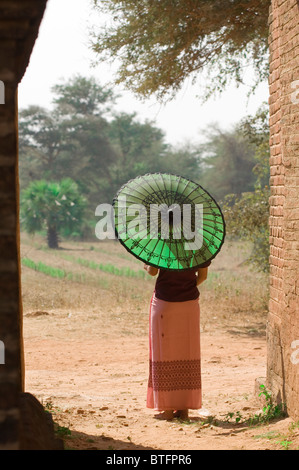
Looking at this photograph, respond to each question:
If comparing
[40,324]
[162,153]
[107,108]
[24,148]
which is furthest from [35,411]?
[162,153]

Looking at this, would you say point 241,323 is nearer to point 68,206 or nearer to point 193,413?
point 193,413

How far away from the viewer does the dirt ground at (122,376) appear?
185 inches

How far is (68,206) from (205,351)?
1739 centimetres

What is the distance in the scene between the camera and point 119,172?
140 feet

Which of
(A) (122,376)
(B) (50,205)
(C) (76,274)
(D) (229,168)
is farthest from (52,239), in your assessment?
(A) (122,376)

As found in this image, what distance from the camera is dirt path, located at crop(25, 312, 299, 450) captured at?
4.63 metres

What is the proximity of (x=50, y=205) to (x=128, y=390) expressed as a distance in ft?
61.8

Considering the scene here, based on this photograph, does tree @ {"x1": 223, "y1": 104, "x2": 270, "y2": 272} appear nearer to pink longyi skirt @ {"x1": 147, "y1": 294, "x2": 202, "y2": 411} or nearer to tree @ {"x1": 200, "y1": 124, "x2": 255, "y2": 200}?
pink longyi skirt @ {"x1": 147, "y1": 294, "x2": 202, "y2": 411}

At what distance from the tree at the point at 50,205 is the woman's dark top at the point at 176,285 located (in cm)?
2035

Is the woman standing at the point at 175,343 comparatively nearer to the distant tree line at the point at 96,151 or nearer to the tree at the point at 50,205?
the tree at the point at 50,205

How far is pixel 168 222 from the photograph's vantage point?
16.6 feet

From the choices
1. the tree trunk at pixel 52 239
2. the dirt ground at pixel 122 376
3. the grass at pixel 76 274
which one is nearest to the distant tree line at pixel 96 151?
the tree trunk at pixel 52 239

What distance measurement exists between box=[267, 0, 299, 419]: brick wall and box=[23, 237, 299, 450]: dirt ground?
18.1 inches

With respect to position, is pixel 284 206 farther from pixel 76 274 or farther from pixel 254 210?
pixel 76 274
